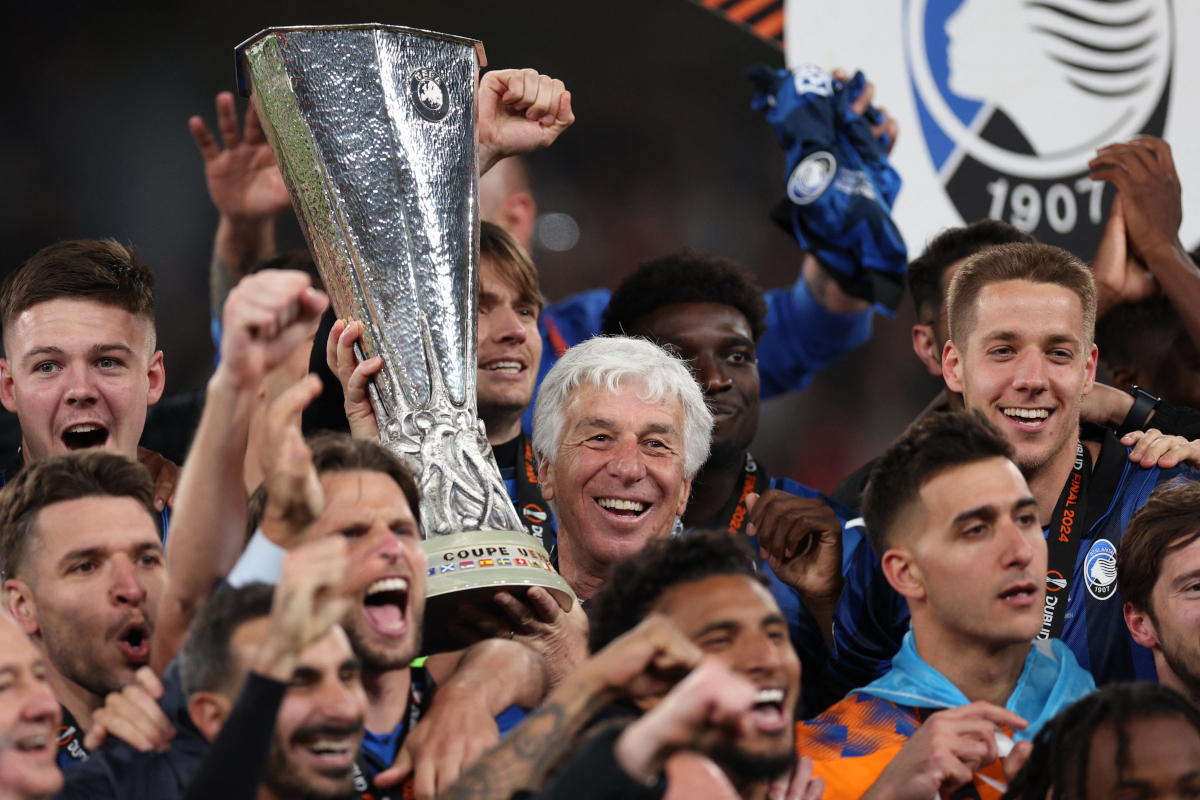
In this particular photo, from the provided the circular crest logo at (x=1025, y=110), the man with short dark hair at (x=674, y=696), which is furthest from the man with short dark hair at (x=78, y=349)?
the circular crest logo at (x=1025, y=110)

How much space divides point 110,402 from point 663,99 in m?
2.65

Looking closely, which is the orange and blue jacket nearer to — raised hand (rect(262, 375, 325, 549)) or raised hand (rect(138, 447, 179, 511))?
raised hand (rect(262, 375, 325, 549))

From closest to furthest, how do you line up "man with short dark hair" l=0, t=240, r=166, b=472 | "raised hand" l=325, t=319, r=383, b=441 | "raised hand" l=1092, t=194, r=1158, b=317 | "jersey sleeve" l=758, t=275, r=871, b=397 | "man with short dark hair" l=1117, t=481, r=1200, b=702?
1. "raised hand" l=325, t=319, r=383, b=441
2. "man with short dark hair" l=1117, t=481, r=1200, b=702
3. "man with short dark hair" l=0, t=240, r=166, b=472
4. "raised hand" l=1092, t=194, r=1158, b=317
5. "jersey sleeve" l=758, t=275, r=871, b=397

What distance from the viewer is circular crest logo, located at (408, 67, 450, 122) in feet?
7.24

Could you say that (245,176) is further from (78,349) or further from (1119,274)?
(1119,274)

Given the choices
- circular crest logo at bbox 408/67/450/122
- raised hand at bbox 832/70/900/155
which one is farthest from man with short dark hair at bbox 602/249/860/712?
circular crest logo at bbox 408/67/450/122

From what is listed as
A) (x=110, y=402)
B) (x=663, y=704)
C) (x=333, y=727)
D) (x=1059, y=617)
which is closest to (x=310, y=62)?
(x=110, y=402)

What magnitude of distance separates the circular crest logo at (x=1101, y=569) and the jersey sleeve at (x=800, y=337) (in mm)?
1387

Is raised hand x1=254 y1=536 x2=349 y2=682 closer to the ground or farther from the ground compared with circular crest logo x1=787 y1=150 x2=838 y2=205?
closer to the ground

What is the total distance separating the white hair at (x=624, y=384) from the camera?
2.64 m

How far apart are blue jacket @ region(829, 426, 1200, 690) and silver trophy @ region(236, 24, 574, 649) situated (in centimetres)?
69

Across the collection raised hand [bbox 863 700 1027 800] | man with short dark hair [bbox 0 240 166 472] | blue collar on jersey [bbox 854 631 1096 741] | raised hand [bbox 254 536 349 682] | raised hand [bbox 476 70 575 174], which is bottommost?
raised hand [bbox 863 700 1027 800]

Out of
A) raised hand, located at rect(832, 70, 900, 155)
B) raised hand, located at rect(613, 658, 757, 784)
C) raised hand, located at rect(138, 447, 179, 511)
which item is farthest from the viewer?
raised hand, located at rect(832, 70, 900, 155)

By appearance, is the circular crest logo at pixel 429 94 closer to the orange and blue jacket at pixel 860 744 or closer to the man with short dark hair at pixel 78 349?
the man with short dark hair at pixel 78 349
